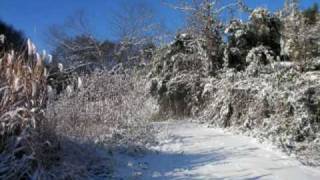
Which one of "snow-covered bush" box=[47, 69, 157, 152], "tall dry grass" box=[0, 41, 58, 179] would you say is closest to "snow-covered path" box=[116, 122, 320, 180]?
"snow-covered bush" box=[47, 69, 157, 152]

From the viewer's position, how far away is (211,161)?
6750mm

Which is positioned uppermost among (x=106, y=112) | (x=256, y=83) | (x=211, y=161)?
(x=256, y=83)

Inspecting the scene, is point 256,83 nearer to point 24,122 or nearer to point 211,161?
point 211,161

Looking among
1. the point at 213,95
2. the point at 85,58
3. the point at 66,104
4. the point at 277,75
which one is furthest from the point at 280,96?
the point at 85,58

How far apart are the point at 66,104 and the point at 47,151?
1.90 m

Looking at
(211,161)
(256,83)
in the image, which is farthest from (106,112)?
(256,83)

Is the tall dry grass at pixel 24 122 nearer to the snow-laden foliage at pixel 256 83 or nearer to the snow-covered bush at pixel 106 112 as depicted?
the snow-covered bush at pixel 106 112

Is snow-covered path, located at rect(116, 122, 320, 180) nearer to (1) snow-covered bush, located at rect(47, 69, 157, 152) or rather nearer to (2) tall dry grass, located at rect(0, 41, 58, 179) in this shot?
(1) snow-covered bush, located at rect(47, 69, 157, 152)

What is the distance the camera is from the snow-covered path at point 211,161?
244 inches

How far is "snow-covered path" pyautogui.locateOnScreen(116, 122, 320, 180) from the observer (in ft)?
20.3

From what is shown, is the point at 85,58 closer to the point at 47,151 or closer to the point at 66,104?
the point at 66,104

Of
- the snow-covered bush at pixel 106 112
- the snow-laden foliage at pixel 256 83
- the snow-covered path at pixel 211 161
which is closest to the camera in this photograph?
the snow-covered path at pixel 211 161

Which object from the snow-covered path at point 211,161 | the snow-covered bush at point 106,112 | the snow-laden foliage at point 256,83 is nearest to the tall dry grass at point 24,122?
the snow-covered bush at point 106,112

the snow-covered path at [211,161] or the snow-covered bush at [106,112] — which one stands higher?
the snow-covered bush at [106,112]
